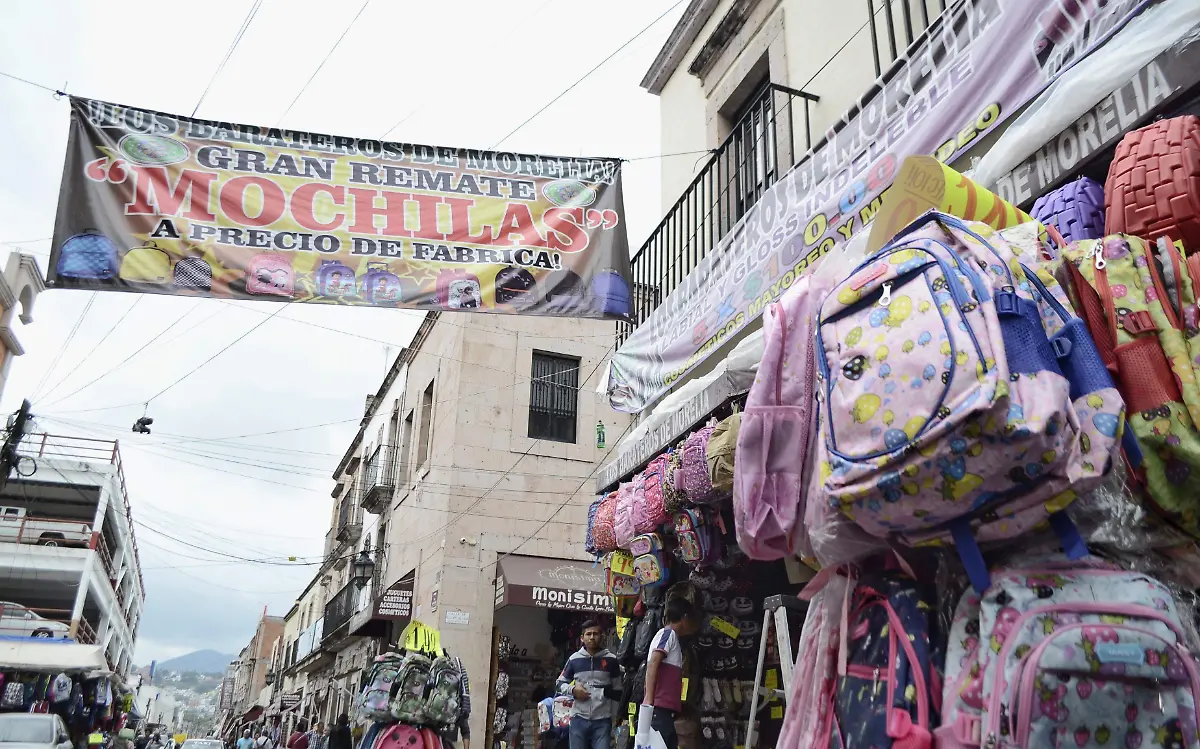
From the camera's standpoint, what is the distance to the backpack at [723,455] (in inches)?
160

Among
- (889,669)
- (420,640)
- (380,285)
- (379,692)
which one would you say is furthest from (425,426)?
(889,669)

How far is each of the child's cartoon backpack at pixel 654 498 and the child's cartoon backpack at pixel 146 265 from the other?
11.9 feet

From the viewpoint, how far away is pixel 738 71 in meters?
7.25

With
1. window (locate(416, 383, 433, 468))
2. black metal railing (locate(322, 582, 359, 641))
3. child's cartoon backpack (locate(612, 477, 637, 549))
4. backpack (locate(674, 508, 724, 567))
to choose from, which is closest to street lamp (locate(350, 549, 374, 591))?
black metal railing (locate(322, 582, 359, 641))

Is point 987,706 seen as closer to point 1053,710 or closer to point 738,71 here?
point 1053,710

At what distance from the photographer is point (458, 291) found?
584 centimetres

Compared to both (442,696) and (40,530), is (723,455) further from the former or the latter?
(40,530)

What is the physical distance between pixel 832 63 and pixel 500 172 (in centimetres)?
262

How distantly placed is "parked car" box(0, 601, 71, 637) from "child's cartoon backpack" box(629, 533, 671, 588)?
22837 millimetres

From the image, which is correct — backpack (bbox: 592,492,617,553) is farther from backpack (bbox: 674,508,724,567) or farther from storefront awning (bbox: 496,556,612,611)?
storefront awning (bbox: 496,556,612,611)

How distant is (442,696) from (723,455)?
12.5ft

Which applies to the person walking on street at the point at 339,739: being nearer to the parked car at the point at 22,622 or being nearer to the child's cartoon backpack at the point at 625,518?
the child's cartoon backpack at the point at 625,518

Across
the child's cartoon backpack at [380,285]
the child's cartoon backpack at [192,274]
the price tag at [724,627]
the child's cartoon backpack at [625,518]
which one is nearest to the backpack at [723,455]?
the child's cartoon backpack at [625,518]

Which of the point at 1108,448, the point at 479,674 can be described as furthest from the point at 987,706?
the point at 479,674
